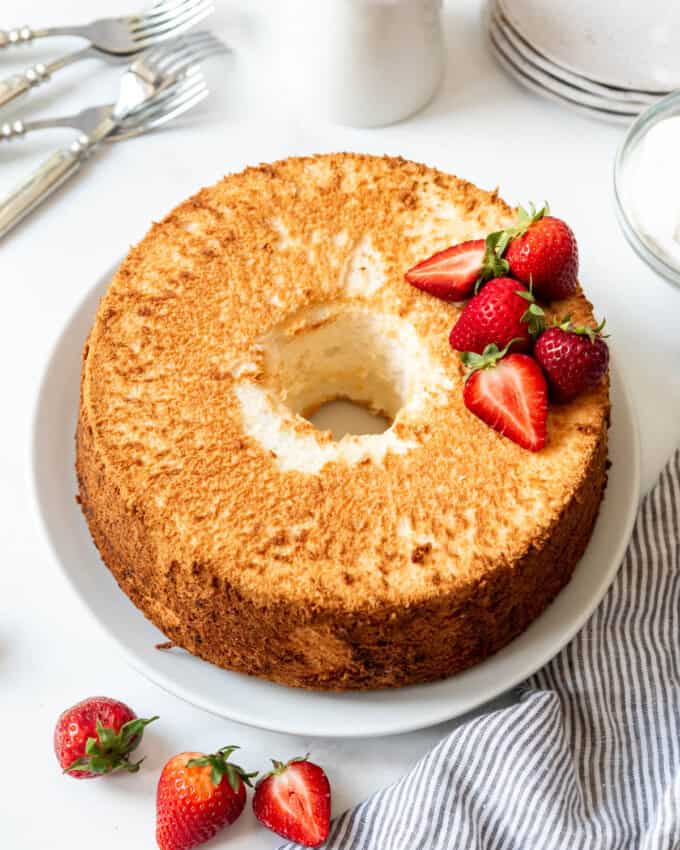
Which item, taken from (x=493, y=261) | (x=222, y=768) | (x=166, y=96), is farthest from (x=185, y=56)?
(x=222, y=768)

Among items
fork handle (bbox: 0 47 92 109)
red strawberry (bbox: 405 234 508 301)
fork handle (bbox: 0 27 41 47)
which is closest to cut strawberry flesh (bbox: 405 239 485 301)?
red strawberry (bbox: 405 234 508 301)

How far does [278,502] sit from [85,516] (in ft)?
1.43

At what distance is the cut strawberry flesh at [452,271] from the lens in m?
2.07

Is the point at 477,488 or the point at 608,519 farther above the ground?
the point at 477,488

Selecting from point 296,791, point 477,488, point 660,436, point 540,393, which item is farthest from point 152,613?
point 660,436

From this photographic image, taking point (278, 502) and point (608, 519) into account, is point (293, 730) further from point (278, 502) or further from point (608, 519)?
point (608, 519)

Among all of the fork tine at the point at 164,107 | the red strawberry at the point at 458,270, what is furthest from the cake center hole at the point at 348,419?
the fork tine at the point at 164,107

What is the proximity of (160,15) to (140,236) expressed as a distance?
610mm

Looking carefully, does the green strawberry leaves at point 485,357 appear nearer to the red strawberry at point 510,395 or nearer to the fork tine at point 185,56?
the red strawberry at point 510,395

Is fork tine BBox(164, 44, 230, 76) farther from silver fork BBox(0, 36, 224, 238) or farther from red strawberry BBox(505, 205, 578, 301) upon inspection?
red strawberry BBox(505, 205, 578, 301)

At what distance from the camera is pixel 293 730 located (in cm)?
193

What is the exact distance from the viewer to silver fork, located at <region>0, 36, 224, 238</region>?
8.89ft

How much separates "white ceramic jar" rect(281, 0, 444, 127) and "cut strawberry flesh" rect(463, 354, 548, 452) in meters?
0.97

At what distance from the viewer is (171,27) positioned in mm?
2877
